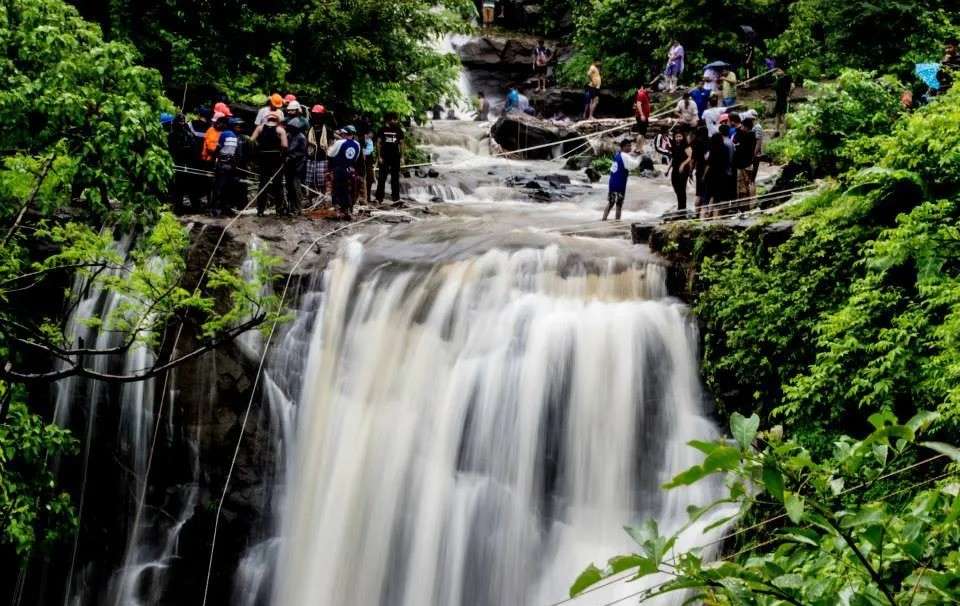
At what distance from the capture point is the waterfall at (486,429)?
932 centimetres

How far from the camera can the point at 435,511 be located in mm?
9742

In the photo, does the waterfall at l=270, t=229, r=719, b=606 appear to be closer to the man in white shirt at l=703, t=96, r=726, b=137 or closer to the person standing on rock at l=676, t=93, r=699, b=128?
the man in white shirt at l=703, t=96, r=726, b=137

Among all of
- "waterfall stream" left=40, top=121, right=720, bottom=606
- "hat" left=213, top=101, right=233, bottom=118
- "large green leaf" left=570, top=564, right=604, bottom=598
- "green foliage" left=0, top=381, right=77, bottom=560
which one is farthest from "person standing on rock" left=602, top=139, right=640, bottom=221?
"large green leaf" left=570, top=564, right=604, bottom=598

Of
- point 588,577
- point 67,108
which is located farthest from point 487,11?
point 588,577

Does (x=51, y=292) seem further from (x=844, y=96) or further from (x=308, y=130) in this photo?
(x=844, y=96)

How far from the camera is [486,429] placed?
32.2 ft

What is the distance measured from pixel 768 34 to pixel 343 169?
606 inches

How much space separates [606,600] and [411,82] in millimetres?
12423

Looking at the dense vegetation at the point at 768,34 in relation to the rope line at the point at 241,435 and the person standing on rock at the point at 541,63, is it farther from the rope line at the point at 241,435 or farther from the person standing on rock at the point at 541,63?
the rope line at the point at 241,435

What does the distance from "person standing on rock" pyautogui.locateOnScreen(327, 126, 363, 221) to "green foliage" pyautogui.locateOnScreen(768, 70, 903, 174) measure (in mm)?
6406

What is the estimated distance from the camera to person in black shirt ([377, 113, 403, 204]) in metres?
15.4

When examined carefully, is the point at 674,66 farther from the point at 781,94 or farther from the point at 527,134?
the point at 527,134

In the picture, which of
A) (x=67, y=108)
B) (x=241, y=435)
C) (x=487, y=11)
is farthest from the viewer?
(x=487, y=11)

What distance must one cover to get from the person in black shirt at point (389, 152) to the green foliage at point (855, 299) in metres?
7.02
